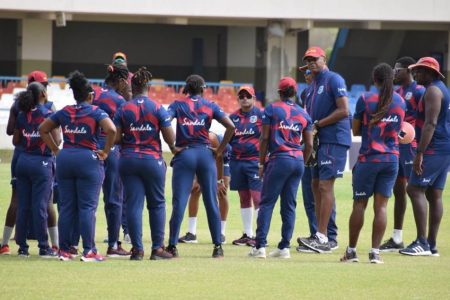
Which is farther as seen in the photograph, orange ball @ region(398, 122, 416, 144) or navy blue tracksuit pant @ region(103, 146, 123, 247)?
orange ball @ region(398, 122, 416, 144)

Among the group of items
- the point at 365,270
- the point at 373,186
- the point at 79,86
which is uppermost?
the point at 79,86

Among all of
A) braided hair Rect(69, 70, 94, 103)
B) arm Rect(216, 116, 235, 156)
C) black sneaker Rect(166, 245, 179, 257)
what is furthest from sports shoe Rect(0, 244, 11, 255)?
arm Rect(216, 116, 235, 156)

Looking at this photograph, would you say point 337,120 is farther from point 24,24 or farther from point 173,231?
point 24,24

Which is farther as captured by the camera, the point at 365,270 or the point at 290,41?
the point at 290,41

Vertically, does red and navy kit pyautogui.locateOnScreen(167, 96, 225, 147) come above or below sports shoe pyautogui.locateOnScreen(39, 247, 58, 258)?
above

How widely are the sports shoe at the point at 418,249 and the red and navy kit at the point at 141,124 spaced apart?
3442 mm

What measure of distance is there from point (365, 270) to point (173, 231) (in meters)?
2.30

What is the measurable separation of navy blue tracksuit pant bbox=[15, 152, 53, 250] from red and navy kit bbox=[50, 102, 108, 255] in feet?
1.76

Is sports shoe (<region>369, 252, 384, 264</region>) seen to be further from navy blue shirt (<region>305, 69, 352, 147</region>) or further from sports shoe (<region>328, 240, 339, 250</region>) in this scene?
navy blue shirt (<region>305, 69, 352, 147</region>)

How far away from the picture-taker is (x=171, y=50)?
4619 centimetres

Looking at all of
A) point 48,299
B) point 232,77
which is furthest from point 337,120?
point 232,77

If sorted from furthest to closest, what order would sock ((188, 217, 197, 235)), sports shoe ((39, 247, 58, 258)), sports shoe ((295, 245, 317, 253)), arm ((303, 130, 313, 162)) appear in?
sock ((188, 217, 197, 235)) < sports shoe ((295, 245, 317, 253)) < arm ((303, 130, 313, 162)) < sports shoe ((39, 247, 58, 258))

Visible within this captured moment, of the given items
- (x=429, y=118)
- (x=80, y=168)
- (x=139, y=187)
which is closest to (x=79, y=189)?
(x=80, y=168)

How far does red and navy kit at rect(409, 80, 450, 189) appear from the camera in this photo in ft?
43.0
